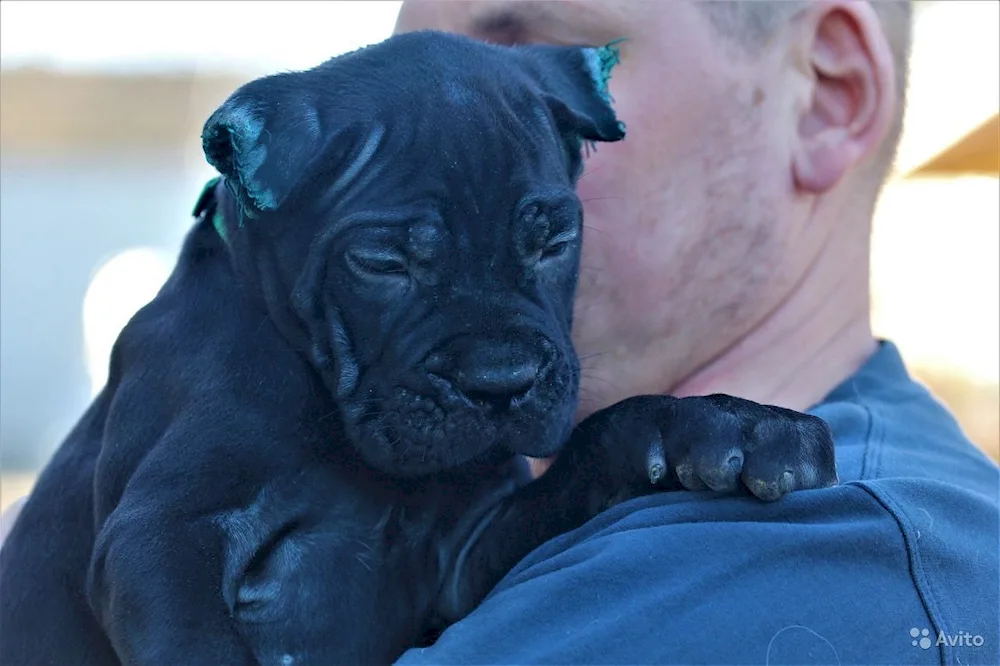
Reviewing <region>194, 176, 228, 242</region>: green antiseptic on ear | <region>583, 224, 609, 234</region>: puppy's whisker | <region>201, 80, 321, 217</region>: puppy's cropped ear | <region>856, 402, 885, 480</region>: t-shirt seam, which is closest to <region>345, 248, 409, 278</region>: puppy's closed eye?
<region>201, 80, 321, 217</region>: puppy's cropped ear

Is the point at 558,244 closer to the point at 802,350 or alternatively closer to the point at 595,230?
the point at 595,230

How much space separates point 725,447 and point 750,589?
0.66ft

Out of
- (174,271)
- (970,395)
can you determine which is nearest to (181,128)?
(174,271)

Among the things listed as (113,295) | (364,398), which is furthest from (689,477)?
(113,295)

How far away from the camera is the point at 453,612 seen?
1.76 m

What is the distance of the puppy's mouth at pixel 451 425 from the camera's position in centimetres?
153

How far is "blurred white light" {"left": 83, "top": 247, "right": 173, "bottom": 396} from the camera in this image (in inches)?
75.2

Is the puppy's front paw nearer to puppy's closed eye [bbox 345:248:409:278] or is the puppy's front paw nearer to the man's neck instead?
puppy's closed eye [bbox 345:248:409:278]

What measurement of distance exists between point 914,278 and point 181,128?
4.40 m

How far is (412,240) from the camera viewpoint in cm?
153

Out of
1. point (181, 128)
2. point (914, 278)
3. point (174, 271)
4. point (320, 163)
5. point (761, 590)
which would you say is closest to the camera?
point (761, 590)

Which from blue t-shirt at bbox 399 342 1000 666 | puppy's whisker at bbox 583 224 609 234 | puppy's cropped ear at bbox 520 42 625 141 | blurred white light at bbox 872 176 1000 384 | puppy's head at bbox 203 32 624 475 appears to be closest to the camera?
blue t-shirt at bbox 399 342 1000 666

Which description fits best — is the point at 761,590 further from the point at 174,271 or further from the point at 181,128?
the point at 181,128

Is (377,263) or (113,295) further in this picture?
(113,295)
